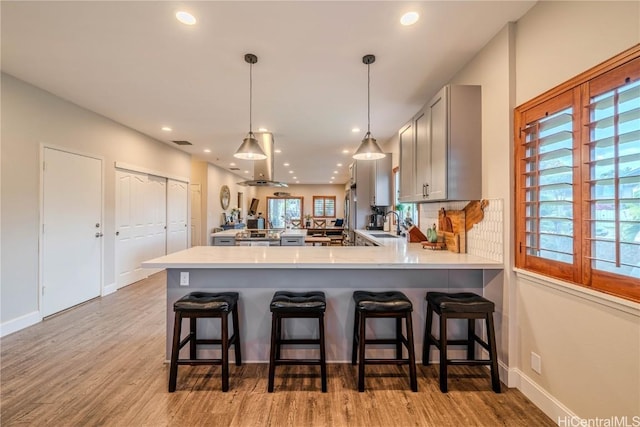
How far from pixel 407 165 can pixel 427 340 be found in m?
1.95

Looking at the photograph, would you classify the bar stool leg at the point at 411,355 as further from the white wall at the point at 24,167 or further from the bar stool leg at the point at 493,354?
the white wall at the point at 24,167

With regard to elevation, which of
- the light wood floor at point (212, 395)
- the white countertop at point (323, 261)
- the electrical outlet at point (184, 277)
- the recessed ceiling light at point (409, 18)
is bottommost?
the light wood floor at point (212, 395)

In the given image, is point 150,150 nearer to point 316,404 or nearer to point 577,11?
point 316,404

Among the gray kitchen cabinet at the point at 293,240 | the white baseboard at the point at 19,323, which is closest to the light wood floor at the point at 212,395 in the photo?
the white baseboard at the point at 19,323

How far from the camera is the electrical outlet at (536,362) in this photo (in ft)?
6.07

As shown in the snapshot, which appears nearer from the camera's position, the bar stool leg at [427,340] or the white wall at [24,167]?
the bar stool leg at [427,340]

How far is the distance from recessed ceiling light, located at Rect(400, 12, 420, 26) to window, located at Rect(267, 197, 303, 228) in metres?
11.5

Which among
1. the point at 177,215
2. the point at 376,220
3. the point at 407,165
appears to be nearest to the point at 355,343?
the point at 407,165

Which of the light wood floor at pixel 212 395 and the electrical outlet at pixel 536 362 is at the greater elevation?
the electrical outlet at pixel 536 362

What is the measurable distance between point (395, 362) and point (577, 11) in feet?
8.06

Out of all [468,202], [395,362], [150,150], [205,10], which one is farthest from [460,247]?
[150,150]

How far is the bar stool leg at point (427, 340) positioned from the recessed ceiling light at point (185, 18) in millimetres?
2847

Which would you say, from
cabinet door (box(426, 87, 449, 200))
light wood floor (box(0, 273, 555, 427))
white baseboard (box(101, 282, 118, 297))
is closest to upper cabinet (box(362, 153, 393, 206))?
cabinet door (box(426, 87, 449, 200))

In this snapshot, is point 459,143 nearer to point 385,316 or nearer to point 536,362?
point 385,316
